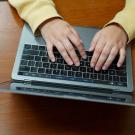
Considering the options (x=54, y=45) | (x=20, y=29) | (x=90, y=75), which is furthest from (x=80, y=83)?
(x=20, y=29)

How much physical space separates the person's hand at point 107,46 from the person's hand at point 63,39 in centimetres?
4

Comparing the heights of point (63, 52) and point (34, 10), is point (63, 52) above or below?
below

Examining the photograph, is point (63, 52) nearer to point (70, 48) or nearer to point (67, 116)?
point (70, 48)

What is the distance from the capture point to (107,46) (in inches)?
35.4

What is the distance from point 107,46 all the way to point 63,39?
0.13 m

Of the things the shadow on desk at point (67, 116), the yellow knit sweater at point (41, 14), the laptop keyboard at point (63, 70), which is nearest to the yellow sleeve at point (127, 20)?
the yellow knit sweater at point (41, 14)

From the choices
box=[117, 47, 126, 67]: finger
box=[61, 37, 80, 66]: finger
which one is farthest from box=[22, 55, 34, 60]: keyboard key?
box=[117, 47, 126, 67]: finger

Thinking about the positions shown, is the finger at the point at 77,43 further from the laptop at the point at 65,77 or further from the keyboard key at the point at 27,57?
the keyboard key at the point at 27,57

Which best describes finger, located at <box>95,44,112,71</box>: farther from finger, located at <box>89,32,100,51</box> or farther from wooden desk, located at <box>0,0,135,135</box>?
wooden desk, located at <box>0,0,135,135</box>

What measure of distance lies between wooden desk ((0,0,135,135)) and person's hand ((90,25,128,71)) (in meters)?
0.10

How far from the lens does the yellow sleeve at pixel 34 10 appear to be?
92 centimetres

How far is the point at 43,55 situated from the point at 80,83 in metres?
0.13

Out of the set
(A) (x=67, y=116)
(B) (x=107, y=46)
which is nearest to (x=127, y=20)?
(B) (x=107, y=46)

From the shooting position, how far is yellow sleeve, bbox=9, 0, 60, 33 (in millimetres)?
915
